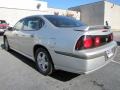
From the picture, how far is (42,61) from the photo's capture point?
4.95 metres

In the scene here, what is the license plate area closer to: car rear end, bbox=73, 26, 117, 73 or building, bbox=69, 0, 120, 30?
car rear end, bbox=73, 26, 117, 73

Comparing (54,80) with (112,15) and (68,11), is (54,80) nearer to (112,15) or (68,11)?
(68,11)

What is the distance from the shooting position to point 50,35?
4504mm

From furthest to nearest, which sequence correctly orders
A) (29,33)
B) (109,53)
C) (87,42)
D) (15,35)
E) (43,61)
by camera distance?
1. (15,35)
2. (29,33)
3. (43,61)
4. (109,53)
5. (87,42)

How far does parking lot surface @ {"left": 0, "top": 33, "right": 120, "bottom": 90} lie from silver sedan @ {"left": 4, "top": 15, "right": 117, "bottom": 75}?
337 mm

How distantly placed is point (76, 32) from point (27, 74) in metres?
1.88

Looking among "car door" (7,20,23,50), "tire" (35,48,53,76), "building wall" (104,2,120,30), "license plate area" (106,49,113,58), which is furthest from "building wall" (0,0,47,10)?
"license plate area" (106,49,113,58)

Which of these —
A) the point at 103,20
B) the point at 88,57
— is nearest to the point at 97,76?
the point at 88,57

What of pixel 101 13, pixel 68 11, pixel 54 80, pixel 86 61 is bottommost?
pixel 54 80

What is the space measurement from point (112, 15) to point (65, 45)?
37.0 meters

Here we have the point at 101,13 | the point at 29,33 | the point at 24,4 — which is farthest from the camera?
the point at 101,13

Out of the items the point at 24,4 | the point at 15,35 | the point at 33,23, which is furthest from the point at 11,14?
the point at 33,23

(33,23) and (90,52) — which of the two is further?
(33,23)

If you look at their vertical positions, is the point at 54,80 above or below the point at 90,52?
below
